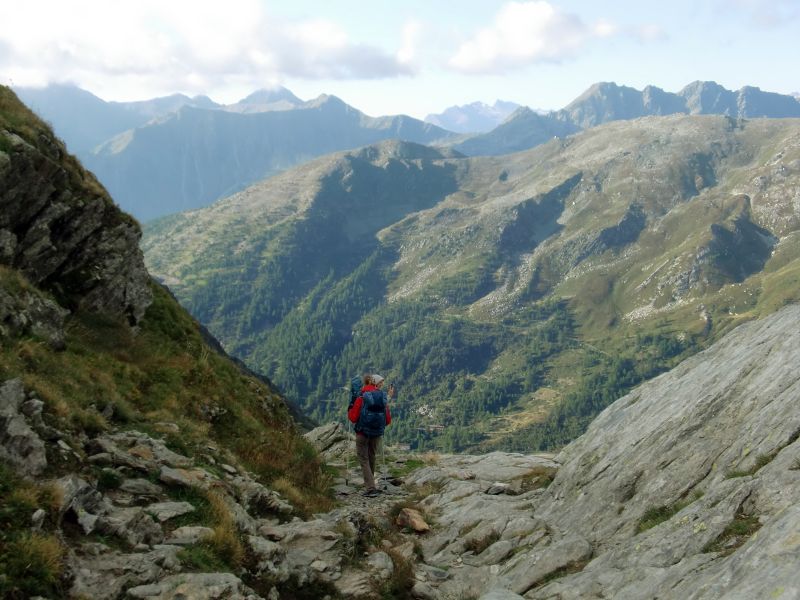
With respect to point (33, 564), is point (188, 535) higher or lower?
lower

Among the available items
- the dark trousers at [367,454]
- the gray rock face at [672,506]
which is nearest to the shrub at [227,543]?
the gray rock face at [672,506]

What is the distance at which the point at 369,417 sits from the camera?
24.0 m

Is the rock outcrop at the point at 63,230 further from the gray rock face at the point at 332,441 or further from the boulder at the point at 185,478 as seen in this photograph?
the gray rock face at the point at 332,441

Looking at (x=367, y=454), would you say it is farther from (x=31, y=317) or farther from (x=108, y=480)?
(x=31, y=317)

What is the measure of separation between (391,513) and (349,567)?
773 centimetres

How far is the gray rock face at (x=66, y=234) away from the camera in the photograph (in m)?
22.8

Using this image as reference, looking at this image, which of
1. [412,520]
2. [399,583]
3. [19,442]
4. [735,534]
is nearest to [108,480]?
[19,442]

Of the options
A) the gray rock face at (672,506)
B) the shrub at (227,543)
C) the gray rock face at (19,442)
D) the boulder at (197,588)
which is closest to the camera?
the boulder at (197,588)

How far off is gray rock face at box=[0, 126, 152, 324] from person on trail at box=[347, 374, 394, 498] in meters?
13.1

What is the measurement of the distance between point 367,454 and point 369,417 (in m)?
1.98

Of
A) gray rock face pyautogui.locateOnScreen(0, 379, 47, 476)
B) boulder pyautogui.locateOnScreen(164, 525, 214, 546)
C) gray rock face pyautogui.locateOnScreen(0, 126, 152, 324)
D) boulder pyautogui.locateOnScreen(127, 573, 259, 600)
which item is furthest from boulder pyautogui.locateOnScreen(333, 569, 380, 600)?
gray rock face pyautogui.locateOnScreen(0, 126, 152, 324)

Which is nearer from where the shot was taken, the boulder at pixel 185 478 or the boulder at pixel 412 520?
the boulder at pixel 185 478

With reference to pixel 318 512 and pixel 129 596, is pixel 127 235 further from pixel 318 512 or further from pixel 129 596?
pixel 129 596

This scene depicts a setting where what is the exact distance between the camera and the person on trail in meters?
23.8
